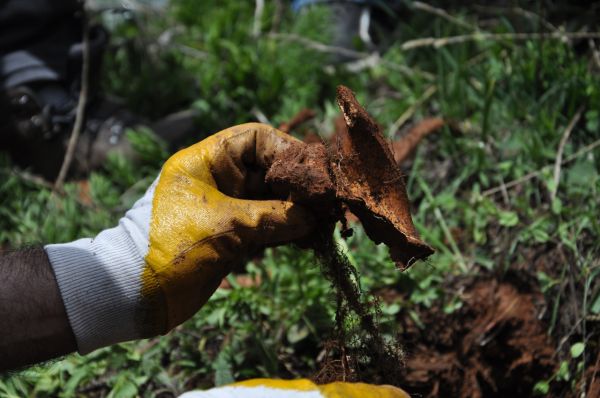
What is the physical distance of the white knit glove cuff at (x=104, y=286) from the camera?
1.39m

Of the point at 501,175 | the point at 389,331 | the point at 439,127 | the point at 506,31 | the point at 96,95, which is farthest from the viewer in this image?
the point at 96,95

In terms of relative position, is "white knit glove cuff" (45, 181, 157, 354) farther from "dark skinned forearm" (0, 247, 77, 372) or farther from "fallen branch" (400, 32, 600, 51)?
"fallen branch" (400, 32, 600, 51)

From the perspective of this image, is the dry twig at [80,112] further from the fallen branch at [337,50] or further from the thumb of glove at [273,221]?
the thumb of glove at [273,221]

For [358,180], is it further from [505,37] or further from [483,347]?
[505,37]

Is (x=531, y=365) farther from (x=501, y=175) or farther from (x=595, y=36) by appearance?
(x=595, y=36)

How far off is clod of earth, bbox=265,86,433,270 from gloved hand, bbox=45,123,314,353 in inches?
3.0

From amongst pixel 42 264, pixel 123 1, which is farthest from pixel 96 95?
pixel 42 264

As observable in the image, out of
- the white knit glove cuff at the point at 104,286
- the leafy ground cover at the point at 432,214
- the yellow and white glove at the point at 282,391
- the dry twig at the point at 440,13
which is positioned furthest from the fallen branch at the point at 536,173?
the white knit glove cuff at the point at 104,286

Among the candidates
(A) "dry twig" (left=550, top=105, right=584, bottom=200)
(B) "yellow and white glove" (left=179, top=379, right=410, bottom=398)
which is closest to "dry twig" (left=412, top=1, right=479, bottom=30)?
(A) "dry twig" (left=550, top=105, right=584, bottom=200)

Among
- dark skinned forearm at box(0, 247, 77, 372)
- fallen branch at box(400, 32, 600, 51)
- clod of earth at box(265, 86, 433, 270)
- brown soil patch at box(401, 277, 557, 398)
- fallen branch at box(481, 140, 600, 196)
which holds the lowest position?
brown soil patch at box(401, 277, 557, 398)

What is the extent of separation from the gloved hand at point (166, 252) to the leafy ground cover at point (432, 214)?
30 cm

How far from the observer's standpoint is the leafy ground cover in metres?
1.85

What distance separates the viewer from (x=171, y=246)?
1.40 meters

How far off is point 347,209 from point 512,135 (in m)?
1.06
